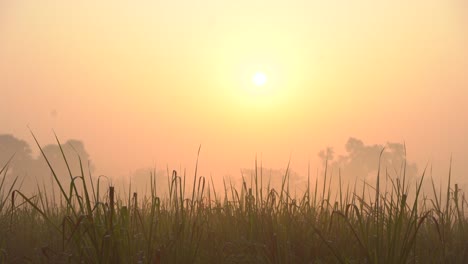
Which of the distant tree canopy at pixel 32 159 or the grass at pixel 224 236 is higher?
the distant tree canopy at pixel 32 159

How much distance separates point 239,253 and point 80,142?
91142mm

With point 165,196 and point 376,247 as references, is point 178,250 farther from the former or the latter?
point 165,196

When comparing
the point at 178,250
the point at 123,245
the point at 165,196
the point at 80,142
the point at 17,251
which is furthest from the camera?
the point at 80,142

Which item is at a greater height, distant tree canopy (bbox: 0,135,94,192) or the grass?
distant tree canopy (bbox: 0,135,94,192)

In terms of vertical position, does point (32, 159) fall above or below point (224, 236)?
above

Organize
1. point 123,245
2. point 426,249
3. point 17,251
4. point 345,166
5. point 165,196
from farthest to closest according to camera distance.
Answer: point 345,166
point 165,196
point 17,251
point 426,249
point 123,245

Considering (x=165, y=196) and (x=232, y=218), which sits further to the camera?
(x=165, y=196)

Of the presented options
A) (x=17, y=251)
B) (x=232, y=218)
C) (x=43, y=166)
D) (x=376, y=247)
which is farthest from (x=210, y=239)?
(x=43, y=166)

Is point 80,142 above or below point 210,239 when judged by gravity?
above

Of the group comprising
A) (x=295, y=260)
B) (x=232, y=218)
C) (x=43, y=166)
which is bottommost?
(x=295, y=260)

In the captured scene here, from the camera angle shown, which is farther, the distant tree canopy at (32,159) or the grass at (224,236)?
the distant tree canopy at (32,159)

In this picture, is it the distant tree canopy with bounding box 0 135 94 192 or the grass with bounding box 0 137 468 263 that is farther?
the distant tree canopy with bounding box 0 135 94 192

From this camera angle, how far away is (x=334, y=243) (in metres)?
4.10

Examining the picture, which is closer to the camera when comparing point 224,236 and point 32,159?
point 224,236
